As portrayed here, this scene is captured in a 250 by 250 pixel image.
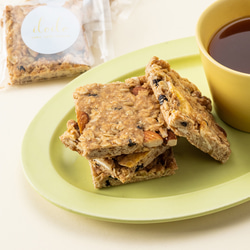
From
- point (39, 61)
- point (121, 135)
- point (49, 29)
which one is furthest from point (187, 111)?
point (49, 29)

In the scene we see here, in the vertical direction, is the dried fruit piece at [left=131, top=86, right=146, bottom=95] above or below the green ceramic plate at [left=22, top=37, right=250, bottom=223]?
above

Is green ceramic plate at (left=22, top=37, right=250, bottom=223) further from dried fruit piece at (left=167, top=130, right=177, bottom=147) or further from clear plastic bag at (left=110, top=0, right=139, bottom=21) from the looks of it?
clear plastic bag at (left=110, top=0, right=139, bottom=21)

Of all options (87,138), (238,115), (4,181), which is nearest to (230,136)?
(238,115)

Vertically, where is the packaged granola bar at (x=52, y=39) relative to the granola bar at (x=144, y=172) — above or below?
above

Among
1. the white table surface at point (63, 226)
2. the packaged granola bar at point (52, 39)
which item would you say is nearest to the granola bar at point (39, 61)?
the packaged granola bar at point (52, 39)

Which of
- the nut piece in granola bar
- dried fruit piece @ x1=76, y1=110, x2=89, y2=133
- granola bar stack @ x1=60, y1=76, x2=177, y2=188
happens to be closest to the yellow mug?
the nut piece in granola bar

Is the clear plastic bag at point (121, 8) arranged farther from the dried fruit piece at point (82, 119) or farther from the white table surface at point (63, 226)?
the dried fruit piece at point (82, 119)

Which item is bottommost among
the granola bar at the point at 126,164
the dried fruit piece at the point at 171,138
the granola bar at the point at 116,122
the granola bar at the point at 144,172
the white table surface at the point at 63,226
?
the white table surface at the point at 63,226
